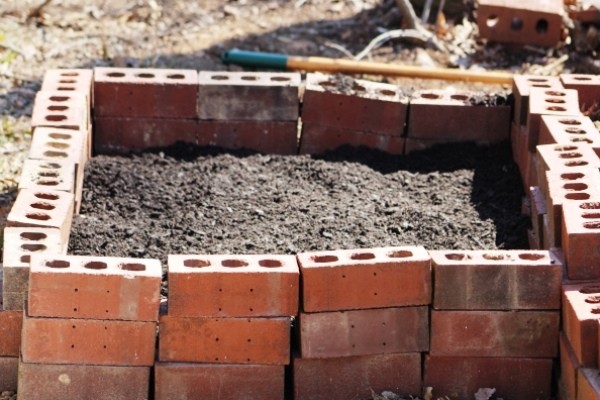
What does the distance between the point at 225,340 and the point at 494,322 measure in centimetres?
117

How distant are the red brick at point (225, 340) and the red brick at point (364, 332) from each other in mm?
112

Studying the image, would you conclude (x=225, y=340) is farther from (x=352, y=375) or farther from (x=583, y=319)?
(x=583, y=319)

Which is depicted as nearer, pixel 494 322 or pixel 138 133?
pixel 494 322

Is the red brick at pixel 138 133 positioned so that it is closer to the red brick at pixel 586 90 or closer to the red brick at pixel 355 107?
the red brick at pixel 355 107

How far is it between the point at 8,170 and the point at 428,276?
3464 millimetres

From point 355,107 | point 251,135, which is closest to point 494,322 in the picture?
point 355,107

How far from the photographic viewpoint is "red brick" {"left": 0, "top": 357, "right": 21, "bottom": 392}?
5348 mm

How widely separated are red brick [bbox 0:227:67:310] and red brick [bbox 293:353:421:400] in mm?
1199

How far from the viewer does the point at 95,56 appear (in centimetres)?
940

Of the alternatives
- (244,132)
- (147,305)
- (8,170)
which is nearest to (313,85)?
(244,132)

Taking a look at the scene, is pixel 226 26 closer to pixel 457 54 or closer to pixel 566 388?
pixel 457 54

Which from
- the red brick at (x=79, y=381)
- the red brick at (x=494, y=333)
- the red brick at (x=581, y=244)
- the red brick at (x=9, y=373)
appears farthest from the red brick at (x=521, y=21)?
the red brick at (x=9, y=373)

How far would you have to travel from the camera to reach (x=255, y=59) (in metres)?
8.90

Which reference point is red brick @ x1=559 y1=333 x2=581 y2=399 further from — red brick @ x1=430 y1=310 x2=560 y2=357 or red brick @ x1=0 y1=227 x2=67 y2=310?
red brick @ x1=0 y1=227 x2=67 y2=310
